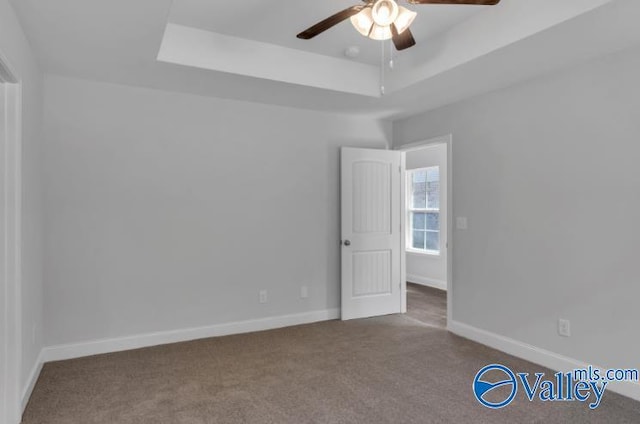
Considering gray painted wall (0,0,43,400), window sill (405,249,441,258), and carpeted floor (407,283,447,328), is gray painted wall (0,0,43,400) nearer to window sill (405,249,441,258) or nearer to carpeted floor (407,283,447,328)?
carpeted floor (407,283,447,328)

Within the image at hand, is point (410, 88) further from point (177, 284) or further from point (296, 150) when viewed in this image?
point (177, 284)

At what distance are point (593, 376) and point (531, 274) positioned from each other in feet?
2.76

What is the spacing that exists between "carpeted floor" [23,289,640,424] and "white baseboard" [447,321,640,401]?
7cm

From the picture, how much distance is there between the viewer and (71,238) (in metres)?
3.38

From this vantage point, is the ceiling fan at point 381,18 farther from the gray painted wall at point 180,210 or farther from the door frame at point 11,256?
the gray painted wall at point 180,210

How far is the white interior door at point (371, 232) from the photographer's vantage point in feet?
14.9

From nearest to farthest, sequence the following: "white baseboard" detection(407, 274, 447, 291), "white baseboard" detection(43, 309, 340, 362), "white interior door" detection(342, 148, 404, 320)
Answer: "white baseboard" detection(43, 309, 340, 362) < "white interior door" detection(342, 148, 404, 320) < "white baseboard" detection(407, 274, 447, 291)

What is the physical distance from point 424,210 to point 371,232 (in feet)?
7.42

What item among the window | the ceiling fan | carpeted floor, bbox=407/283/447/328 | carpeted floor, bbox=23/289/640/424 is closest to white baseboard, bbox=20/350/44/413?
carpeted floor, bbox=23/289/640/424

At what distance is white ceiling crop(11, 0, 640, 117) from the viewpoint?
2.34 metres

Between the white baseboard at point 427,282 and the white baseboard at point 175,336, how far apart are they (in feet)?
7.53

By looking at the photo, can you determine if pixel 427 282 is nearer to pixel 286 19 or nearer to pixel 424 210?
pixel 424 210

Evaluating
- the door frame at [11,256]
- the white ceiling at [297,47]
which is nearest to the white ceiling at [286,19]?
the white ceiling at [297,47]

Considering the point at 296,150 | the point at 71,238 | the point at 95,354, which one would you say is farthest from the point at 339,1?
the point at 95,354
